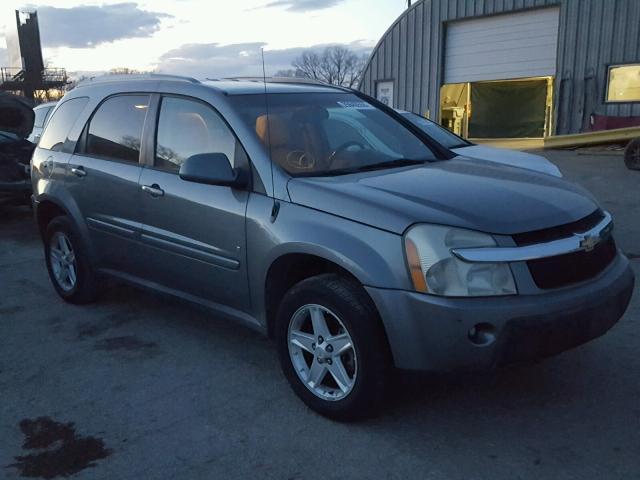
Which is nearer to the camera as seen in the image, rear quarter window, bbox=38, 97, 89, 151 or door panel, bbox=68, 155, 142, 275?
door panel, bbox=68, 155, 142, 275

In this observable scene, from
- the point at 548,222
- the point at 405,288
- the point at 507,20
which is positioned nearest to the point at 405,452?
the point at 405,288

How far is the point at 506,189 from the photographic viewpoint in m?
3.20

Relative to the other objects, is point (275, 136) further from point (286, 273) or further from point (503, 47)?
point (503, 47)

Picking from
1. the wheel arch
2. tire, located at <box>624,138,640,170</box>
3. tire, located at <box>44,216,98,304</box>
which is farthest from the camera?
tire, located at <box>624,138,640,170</box>

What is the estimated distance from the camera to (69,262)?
5105 millimetres

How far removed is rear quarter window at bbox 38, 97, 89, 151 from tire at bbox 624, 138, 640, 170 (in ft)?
35.4

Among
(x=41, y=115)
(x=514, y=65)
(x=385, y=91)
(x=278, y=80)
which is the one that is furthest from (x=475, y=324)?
(x=385, y=91)

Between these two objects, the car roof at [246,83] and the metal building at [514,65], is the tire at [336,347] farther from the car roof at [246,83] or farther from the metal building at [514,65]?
the metal building at [514,65]

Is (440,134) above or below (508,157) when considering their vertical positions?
above

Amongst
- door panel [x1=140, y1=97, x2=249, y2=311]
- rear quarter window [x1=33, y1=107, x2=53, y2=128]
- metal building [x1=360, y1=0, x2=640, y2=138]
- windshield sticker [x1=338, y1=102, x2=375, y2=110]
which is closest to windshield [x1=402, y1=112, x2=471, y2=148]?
windshield sticker [x1=338, y1=102, x2=375, y2=110]

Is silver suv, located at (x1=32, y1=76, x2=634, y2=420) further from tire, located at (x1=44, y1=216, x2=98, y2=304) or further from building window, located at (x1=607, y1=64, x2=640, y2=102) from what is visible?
building window, located at (x1=607, y1=64, x2=640, y2=102)

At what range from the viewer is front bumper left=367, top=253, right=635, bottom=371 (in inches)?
105

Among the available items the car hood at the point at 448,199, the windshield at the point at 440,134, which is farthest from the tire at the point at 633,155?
the car hood at the point at 448,199

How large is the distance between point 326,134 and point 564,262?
1.70 metres
